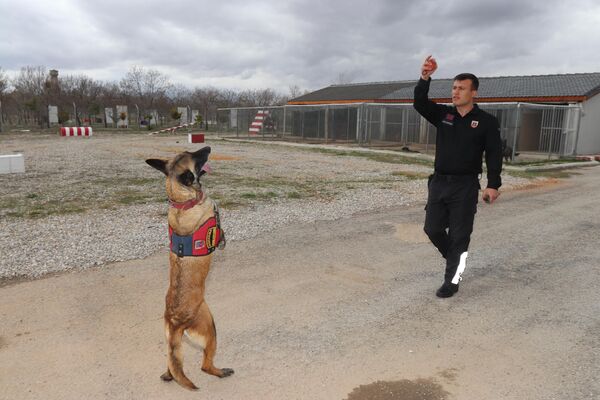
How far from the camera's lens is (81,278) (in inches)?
185

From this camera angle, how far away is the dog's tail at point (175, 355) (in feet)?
8.73

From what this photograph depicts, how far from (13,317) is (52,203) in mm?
5197

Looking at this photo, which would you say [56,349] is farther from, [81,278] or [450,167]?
[450,167]

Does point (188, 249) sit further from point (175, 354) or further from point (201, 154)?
point (175, 354)

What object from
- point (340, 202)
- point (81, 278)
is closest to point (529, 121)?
point (340, 202)

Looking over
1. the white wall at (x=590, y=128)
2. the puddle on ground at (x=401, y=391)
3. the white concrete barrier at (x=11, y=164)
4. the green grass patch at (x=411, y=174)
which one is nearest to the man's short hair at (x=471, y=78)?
the puddle on ground at (x=401, y=391)

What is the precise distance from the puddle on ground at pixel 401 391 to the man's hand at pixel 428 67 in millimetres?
2573

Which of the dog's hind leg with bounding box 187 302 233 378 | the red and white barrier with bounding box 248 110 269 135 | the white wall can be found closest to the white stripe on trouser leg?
the dog's hind leg with bounding box 187 302 233 378

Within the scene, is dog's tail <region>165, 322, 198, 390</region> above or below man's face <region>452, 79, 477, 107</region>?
below

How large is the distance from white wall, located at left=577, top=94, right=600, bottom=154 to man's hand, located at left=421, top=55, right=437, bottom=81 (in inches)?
845

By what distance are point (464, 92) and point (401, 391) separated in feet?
8.67

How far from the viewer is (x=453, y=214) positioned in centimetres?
429

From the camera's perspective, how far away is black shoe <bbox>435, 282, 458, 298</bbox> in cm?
444

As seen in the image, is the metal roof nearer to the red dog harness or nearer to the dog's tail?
the red dog harness
